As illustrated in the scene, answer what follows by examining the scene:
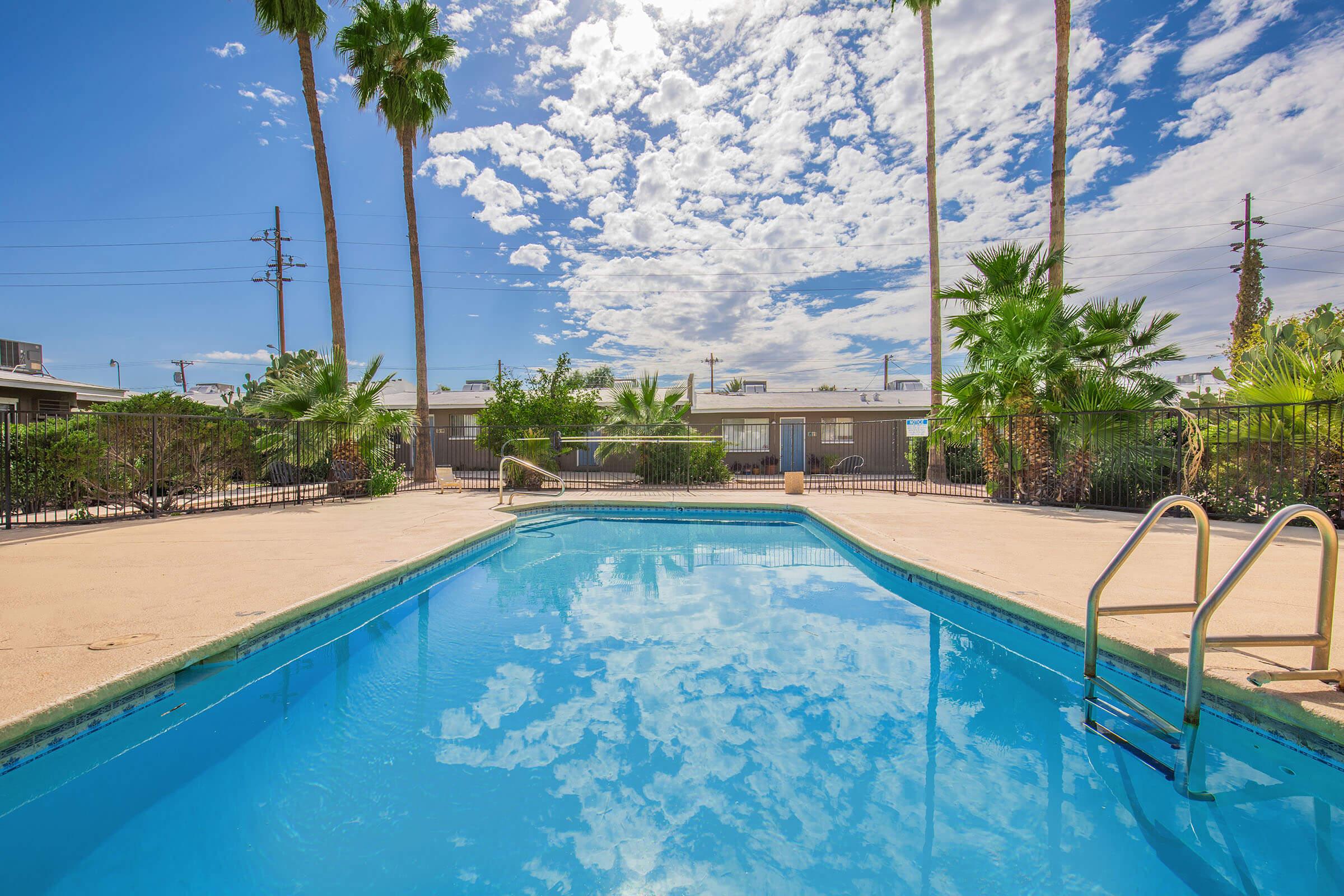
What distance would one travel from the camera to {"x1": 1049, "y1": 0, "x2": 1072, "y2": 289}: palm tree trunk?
37.3ft

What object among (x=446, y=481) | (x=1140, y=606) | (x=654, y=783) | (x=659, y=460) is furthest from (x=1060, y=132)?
(x=446, y=481)

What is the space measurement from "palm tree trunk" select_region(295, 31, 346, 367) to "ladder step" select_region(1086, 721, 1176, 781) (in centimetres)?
1411

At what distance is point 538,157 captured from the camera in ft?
60.8

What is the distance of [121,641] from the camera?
3301 millimetres

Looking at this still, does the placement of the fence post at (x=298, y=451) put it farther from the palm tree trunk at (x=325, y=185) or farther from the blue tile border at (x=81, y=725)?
the blue tile border at (x=81, y=725)

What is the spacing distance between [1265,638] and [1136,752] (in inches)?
32.4

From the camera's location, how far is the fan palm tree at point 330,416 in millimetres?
10953

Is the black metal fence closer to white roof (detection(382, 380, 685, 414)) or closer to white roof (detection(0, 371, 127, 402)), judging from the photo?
white roof (detection(0, 371, 127, 402))

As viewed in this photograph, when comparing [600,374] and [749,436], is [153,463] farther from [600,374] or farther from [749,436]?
[600,374]

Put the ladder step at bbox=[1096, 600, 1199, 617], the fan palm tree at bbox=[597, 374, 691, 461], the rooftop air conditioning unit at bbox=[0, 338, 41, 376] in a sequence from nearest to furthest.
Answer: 1. the ladder step at bbox=[1096, 600, 1199, 617]
2. the fan palm tree at bbox=[597, 374, 691, 461]
3. the rooftop air conditioning unit at bbox=[0, 338, 41, 376]

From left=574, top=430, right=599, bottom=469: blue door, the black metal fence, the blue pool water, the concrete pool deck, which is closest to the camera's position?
the blue pool water

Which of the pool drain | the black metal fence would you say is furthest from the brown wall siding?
the pool drain

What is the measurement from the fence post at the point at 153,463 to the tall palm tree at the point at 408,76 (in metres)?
5.47

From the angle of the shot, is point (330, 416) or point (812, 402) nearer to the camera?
point (330, 416)
